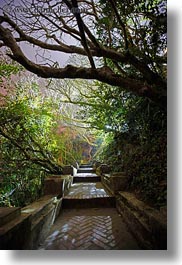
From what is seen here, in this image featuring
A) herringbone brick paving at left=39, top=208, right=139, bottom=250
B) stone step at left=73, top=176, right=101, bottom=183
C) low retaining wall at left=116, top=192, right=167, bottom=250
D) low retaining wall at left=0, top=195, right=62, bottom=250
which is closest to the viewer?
low retaining wall at left=0, top=195, right=62, bottom=250

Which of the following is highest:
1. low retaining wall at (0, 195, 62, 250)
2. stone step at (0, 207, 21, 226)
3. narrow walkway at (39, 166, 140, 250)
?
stone step at (0, 207, 21, 226)

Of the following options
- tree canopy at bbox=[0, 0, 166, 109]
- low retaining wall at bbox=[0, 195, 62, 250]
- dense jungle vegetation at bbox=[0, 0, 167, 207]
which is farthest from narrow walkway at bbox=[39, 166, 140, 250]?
tree canopy at bbox=[0, 0, 166, 109]

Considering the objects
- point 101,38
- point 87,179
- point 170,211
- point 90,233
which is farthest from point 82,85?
point 170,211

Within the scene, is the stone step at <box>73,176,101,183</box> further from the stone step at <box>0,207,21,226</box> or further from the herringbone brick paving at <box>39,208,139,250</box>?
the stone step at <box>0,207,21,226</box>

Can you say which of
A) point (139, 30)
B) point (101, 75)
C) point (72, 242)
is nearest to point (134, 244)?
point (72, 242)

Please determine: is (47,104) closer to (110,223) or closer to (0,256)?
(110,223)

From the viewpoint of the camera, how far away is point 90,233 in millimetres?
1987

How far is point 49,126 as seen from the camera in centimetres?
500

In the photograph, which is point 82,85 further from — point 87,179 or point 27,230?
point 27,230

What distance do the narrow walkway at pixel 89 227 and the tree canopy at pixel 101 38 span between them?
4.55 feet

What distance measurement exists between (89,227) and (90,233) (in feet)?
0.66

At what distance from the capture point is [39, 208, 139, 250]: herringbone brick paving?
1.72 metres

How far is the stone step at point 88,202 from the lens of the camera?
122 inches

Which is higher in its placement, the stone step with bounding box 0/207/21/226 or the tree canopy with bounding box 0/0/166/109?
the tree canopy with bounding box 0/0/166/109
